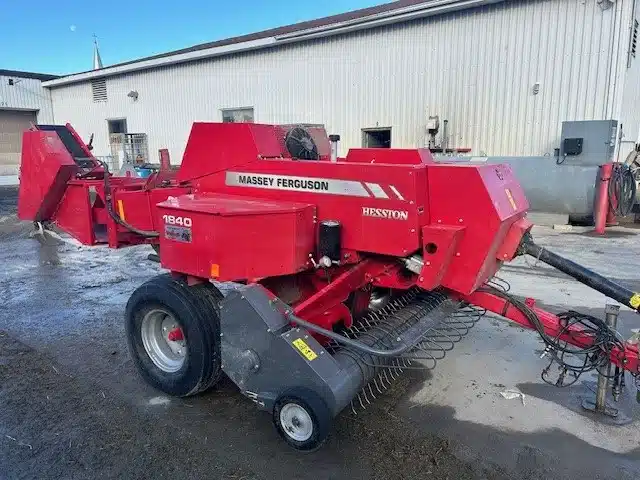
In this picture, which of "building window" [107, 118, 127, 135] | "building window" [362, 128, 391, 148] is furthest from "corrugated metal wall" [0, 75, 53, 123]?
"building window" [362, 128, 391, 148]

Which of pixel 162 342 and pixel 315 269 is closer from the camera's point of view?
pixel 315 269

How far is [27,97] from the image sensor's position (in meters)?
23.4

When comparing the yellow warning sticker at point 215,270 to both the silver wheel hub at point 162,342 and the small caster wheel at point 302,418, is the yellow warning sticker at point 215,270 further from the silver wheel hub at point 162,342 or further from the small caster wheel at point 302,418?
the small caster wheel at point 302,418

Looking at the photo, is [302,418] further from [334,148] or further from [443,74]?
[443,74]

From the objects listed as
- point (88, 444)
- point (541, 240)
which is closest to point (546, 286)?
point (541, 240)

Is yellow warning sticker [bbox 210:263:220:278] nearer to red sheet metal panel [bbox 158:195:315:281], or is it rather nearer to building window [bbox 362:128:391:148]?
red sheet metal panel [bbox 158:195:315:281]

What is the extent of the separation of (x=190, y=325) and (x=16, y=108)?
25.2 m

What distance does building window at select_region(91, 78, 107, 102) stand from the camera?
21.0 m

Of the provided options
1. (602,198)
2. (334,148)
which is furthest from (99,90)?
(602,198)

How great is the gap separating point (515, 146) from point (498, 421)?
936 centimetres

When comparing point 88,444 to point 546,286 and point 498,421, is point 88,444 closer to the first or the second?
point 498,421

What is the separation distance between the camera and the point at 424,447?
2729 millimetres

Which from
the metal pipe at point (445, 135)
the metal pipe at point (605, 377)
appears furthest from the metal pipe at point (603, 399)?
the metal pipe at point (445, 135)

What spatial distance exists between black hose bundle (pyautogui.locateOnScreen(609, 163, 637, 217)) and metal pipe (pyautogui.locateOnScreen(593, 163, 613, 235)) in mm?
78
